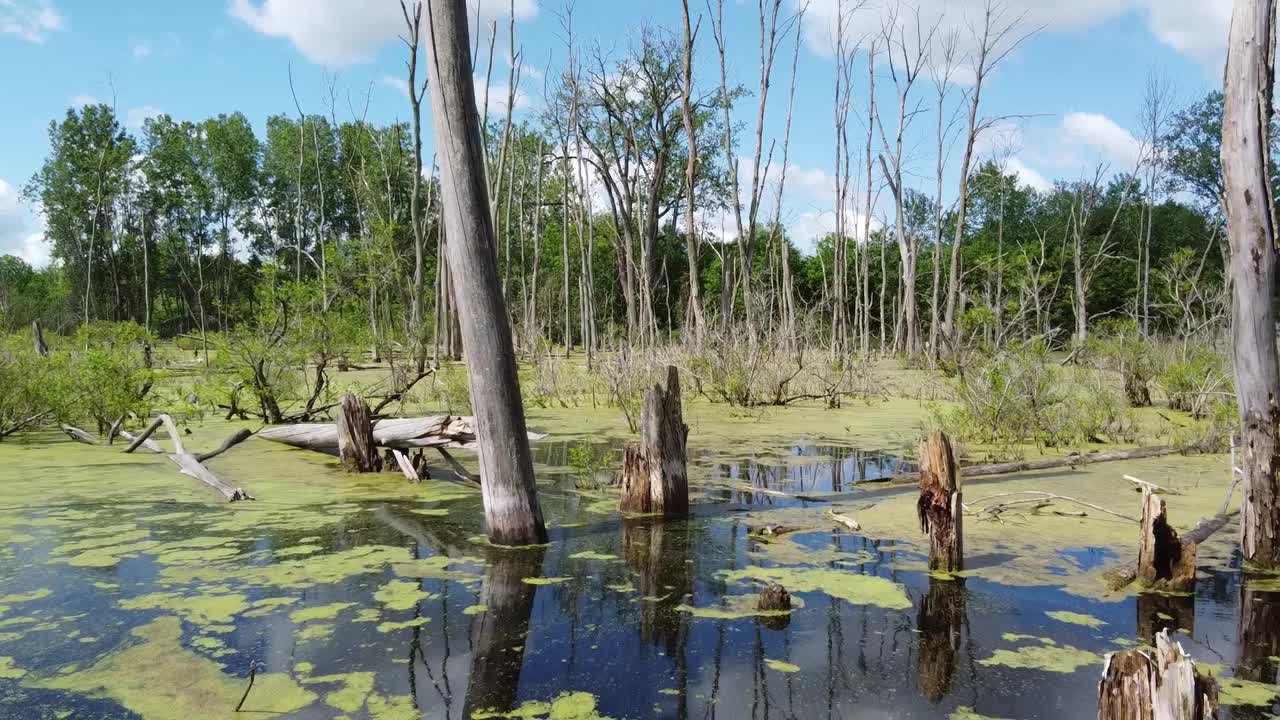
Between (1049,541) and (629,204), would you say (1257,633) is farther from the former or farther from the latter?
(629,204)

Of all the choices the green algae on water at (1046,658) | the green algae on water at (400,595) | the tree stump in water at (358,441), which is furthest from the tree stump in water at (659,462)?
the tree stump in water at (358,441)

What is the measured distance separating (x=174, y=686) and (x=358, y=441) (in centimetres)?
477

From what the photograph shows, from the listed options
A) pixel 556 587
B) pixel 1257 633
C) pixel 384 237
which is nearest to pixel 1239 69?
pixel 1257 633

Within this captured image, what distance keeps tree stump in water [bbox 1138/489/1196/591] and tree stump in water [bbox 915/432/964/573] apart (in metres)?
0.84

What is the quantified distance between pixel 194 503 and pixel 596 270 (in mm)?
32605

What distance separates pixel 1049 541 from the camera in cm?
515

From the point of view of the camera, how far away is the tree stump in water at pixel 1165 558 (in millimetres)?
3977

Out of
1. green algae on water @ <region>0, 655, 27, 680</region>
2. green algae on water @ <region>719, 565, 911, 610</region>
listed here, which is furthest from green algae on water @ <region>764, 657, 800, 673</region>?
green algae on water @ <region>0, 655, 27, 680</region>

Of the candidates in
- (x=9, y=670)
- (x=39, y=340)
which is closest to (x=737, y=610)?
(x=9, y=670)

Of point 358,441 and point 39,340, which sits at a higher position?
point 39,340

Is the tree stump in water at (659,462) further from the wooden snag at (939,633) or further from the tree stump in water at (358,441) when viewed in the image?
the tree stump in water at (358,441)

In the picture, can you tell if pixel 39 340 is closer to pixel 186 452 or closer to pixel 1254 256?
pixel 186 452

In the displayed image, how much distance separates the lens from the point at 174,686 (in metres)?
3.02

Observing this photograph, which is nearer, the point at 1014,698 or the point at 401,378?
the point at 1014,698
